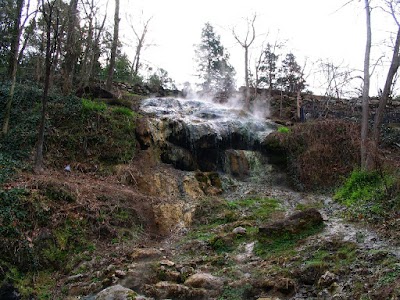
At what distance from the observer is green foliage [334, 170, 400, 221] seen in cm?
683

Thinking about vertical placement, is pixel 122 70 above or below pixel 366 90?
above

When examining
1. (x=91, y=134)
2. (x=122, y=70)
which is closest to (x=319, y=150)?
(x=91, y=134)

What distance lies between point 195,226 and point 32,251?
3964 mm

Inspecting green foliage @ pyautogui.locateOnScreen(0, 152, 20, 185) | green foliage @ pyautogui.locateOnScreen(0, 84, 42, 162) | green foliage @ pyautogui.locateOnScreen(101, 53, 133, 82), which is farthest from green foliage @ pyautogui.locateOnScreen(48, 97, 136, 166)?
green foliage @ pyautogui.locateOnScreen(101, 53, 133, 82)

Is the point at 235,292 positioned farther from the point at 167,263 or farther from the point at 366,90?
the point at 366,90

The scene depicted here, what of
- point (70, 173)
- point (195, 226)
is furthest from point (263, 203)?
point (70, 173)

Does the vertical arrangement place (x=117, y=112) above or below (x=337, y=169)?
→ above

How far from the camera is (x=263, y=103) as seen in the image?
23.4m

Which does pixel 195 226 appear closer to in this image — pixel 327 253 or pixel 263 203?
pixel 263 203

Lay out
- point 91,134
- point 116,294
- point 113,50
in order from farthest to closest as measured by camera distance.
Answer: point 113,50 → point 91,134 → point 116,294

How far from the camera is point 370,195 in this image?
803cm

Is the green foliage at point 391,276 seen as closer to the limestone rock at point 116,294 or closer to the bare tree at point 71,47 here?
the limestone rock at point 116,294

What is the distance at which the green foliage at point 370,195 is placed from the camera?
6.83 metres

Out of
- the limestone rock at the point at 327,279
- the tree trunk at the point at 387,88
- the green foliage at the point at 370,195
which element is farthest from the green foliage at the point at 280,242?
the tree trunk at the point at 387,88
